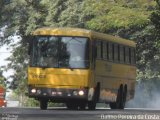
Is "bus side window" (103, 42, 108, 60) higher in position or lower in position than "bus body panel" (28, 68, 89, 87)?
higher

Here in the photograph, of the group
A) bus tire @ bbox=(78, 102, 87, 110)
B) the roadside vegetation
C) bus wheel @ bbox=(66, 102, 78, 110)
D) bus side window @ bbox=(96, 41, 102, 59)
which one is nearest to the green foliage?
the roadside vegetation

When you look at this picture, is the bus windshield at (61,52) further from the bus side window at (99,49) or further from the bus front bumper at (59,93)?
the bus side window at (99,49)

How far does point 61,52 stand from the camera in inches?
1120

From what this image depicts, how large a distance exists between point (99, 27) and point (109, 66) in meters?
11.7

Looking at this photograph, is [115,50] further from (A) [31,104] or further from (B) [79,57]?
(A) [31,104]

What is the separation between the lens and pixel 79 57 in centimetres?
2842

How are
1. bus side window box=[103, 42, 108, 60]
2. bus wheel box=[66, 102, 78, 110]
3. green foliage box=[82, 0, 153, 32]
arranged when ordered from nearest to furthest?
bus side window box=[103, 42, 108, 60] < bus wheel box=[66, 102, 78, 110] < green foliage box=[82, 0, 153, 32]

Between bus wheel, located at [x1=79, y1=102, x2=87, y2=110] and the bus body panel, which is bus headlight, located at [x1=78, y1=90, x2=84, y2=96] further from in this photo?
bus wheel, located at [x1=79, y1=102, x2=87, y2=110]

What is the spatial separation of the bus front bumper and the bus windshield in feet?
2.99

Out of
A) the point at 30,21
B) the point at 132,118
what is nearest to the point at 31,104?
the point at 30,21

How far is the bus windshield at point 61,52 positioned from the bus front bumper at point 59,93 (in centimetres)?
91

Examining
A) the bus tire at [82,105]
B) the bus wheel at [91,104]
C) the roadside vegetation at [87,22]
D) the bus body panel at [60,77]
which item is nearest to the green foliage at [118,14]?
the roadside vegetation at [87,22]

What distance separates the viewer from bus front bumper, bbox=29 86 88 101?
28203 millimetres

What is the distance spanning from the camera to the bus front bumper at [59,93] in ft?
92.5
